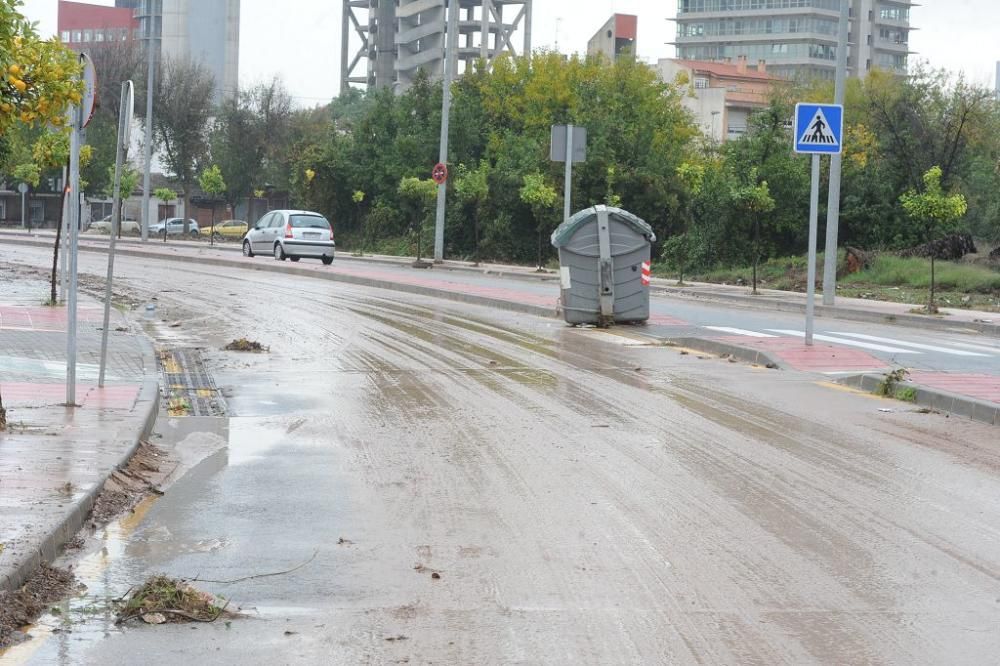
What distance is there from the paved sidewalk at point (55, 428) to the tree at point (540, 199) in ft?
90.4

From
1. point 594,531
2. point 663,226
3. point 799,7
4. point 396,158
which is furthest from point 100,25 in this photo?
point 594,531

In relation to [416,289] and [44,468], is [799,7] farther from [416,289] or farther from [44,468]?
[44,468]

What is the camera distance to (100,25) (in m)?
152

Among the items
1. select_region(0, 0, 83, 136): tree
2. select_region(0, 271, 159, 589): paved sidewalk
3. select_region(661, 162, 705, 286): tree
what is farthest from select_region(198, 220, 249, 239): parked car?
select_region(0, 0, 83, 136): tree

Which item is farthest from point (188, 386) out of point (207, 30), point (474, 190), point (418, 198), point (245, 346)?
point (207, 30)

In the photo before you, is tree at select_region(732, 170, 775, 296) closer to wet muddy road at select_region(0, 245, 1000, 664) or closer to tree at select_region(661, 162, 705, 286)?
tree at select_region(661, 162, 705, 286)

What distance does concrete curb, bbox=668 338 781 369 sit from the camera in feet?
52.2

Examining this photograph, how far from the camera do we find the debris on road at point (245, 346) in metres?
16.2

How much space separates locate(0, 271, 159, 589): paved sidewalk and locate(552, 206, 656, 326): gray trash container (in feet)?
22.3

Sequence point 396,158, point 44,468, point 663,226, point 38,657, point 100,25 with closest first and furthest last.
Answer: point 38,657 → point 44,468 → point 663,226 → point 396,158 → point 100,25

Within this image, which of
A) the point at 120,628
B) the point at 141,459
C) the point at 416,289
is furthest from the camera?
the point at 416,289

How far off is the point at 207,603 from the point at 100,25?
157 metres

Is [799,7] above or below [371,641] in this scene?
above

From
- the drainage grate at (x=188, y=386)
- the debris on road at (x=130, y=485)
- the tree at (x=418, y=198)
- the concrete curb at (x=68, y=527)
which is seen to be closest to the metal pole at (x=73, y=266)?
the concrete curb at (x=68, y=527)
